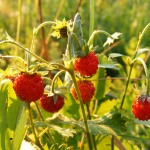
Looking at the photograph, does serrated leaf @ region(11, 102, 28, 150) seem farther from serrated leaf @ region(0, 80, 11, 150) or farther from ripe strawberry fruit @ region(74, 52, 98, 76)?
ripe strawberry fruit @ region(74, 52, 98, 76)

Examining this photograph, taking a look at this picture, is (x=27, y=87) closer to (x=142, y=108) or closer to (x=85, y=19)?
(x=142, y=108)

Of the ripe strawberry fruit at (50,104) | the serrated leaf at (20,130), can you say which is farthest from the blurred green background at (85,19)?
the serrated leaf at (20,130)

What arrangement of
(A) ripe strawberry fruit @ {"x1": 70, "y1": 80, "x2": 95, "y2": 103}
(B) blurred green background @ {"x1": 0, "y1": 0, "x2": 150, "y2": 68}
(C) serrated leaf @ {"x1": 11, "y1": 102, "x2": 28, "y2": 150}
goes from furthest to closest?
(B) blurred green background @ {"x1": 0, "y1": 0, "x2": 150, "y2": 68}, (A) ripe strawberry fruit @ {"x1": 70, "y1": 80, "x2": 95, "y2": 103}, (C) serrated leaf @ {"x1": 11, "y1": 102, "x2": 28, "y2": 150}

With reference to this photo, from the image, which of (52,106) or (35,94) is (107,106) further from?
(35,94)

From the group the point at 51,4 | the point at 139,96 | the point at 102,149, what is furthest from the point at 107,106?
the point at 51,4

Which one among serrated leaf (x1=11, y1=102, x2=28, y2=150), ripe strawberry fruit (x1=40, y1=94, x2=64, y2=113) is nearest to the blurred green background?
ripe strawberry fruit (x1=40, y1=94, x2=64, y2=113)
